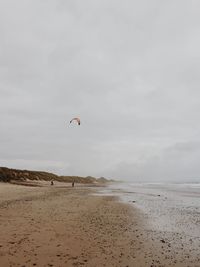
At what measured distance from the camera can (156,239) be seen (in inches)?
528

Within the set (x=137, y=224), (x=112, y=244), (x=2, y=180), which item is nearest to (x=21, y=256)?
(x=112, y=244)

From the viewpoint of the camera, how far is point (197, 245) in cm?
1259

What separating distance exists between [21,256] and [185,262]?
4.57 m

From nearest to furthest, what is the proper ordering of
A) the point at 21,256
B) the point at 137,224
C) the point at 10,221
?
the point at 21,256 → the point at 10,221 → the point at 137,224

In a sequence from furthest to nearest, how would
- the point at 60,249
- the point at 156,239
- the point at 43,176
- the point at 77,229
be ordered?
the point at 43,176 → the point at 77,229 → the point at 156,239 → the point at 60,249

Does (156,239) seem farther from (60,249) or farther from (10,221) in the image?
(10,221)

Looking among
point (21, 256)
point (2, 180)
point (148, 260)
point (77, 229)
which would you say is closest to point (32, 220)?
point (77, 229)

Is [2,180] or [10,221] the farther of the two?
[2,180]

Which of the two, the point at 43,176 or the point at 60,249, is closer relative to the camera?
the point at 60,249

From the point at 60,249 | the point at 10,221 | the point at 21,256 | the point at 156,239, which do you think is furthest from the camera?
the point at 10,221

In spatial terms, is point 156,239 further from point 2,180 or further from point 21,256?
point 2,180

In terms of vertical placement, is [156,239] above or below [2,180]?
below

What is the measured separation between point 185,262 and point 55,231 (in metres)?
5.54

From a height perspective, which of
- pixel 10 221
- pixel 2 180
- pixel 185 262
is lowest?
pixel 185 262
